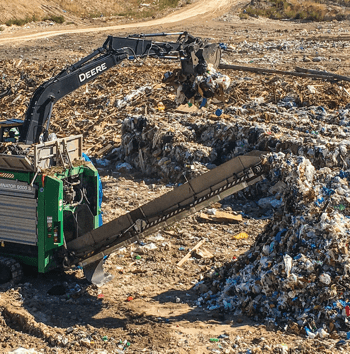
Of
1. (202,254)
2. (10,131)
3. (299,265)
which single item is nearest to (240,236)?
(202,254)

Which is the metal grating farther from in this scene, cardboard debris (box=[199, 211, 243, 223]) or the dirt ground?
cardboard debris (box=[199, 211, 243, 223])

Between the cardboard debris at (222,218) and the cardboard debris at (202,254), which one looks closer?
the cardboard debris at (202,254)

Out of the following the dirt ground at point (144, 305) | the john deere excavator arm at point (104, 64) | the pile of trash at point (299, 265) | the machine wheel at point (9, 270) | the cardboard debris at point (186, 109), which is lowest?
the dirt ground at point (144, 305)

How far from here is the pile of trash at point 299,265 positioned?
6.77 m

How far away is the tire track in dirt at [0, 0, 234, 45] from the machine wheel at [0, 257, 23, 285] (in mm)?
22766

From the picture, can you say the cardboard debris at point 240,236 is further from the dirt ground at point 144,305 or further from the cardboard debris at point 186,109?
the cardboard debris at point 186,109

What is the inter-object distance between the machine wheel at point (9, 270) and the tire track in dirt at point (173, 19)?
22766mm

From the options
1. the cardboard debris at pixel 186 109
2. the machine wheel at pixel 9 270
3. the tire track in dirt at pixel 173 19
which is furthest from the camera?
the tire track in dirt at pixel 173 19

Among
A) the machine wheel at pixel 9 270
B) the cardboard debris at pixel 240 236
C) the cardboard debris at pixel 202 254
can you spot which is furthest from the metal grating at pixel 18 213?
the cardboard debris at pixel 240 236

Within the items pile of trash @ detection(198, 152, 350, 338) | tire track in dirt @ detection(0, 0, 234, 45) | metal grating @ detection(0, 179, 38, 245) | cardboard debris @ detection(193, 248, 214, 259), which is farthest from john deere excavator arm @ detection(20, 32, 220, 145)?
tire track in dirt @ detection(0, 0, 234, 45)

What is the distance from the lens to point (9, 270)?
26.7 feet

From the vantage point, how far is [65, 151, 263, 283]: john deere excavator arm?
293 inches

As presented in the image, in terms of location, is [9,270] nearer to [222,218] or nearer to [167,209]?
[167,209]

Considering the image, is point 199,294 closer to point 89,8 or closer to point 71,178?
point 71,178
